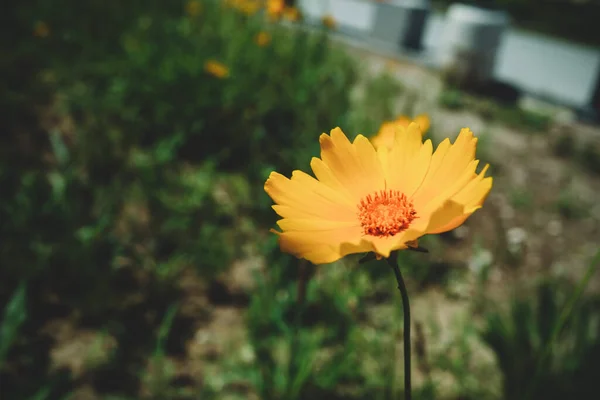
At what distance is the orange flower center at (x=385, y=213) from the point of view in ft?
1.92

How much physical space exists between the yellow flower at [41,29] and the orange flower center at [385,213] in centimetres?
274

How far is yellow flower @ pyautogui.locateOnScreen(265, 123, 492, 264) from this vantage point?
0.52 metres

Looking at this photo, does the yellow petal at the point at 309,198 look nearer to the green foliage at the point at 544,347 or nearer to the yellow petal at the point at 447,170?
the yellow petal at the point at 447,170

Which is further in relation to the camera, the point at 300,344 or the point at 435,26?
the point at 435,26

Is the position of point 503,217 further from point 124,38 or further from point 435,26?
point 435,26

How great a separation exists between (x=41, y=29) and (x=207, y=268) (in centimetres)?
201

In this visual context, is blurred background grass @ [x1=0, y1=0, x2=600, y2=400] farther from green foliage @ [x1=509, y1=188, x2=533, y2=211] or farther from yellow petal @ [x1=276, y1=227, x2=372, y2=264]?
yellow petal @ [x1=276, y1=227, x2=372, y2=264]

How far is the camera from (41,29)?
2.67 m

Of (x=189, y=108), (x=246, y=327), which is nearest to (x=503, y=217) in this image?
(x=246, y=327)

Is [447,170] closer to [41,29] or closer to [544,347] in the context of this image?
[544,347]

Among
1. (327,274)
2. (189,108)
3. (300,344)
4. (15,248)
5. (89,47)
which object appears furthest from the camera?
(89,47)

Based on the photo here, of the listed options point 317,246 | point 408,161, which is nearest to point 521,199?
point 408,161

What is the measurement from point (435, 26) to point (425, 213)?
634 cm

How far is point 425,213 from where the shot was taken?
0.57 meters
